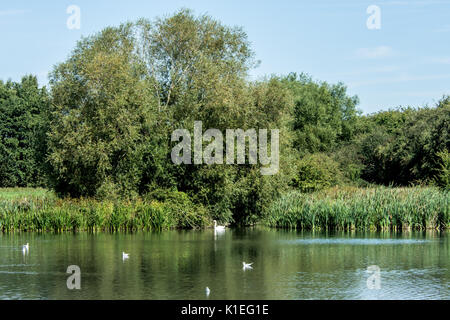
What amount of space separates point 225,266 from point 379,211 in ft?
49.5

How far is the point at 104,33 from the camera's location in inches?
1603

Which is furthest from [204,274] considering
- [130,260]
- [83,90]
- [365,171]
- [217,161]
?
[365,171]

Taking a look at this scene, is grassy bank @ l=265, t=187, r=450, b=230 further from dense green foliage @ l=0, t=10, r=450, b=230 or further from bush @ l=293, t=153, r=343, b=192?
bush @ l=293, t=153, r=343, b=192

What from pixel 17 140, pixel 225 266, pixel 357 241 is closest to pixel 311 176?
pixel 357 241

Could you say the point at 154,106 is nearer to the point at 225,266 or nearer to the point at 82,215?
the point at 82,215

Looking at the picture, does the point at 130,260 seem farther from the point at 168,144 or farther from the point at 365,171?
the point at 365,171

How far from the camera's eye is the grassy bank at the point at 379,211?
33.8 metres

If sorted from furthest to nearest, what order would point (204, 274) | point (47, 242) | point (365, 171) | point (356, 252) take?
point (365, 171), point (47, 242), point (356, 252), point (204, 274)

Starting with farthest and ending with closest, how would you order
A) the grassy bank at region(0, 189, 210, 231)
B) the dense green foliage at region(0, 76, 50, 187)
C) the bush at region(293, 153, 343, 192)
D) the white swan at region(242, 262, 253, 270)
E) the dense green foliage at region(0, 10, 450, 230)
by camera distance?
1. the dense green foliage at region(0, 76, 50, 187)
2. the bush at region(293, 153, 343, 192)
3. the dense green foliage at region(0, 10, 450, 230)
4. the grassy bank at region(0, 189, 210, 231)
5. the white swan at region(242, 262, 253, 270)

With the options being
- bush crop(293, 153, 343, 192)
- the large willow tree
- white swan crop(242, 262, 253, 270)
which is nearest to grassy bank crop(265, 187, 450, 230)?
the large willow tree

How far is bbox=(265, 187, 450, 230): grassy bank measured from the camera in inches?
1330

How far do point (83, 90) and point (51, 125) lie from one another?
2.67 metres

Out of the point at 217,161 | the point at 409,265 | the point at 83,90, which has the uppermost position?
the point at 83,90

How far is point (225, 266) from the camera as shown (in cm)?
2123
